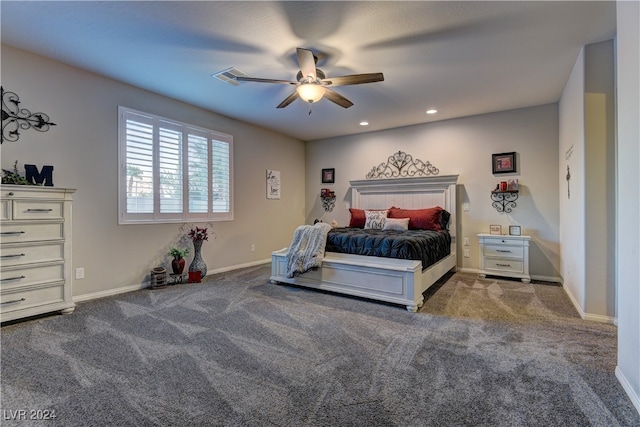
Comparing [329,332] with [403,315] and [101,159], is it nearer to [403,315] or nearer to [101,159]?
[403,315]

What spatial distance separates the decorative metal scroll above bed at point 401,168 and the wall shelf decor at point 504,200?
103 centimetres

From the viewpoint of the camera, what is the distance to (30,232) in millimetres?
2820

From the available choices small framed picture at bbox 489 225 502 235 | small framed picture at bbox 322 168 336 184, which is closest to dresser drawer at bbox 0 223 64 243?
small framed picture at bbox 322 168 336 184

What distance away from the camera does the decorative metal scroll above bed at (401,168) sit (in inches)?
217

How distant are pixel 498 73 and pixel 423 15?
1.64 metres

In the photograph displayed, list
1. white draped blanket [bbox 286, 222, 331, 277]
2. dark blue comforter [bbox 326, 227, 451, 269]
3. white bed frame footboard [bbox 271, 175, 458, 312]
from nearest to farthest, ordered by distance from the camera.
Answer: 1. white bed frame footboard [bbox 271, 175, 458, 312]
2. dark blue comforter [bbox 326, 227, 451, 269]
3. white draped blanket [bbox 286, 222, 331, 277]

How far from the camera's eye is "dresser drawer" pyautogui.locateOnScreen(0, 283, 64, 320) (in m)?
2.68

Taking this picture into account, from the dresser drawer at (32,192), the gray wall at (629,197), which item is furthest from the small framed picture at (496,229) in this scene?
the dresser drawer at (32,192)

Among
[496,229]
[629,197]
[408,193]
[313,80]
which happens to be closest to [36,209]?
[313,80]

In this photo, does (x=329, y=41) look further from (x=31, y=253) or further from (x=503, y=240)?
(x=503, y=240)

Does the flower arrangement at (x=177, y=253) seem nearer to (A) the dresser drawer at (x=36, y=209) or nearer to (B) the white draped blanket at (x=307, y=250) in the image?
(A) the dresser drawer at (x=36, y=209)

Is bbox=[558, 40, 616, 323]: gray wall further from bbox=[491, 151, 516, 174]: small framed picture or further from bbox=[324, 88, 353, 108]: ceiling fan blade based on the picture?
bbox=[324, 88, 353, 108]: ceiling fan blade

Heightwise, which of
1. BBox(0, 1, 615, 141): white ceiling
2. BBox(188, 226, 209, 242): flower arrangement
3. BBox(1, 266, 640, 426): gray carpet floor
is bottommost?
BBox(1, 266, 640, 426): gray carpet floor

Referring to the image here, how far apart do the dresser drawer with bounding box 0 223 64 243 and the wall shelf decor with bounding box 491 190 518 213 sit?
582 cm
